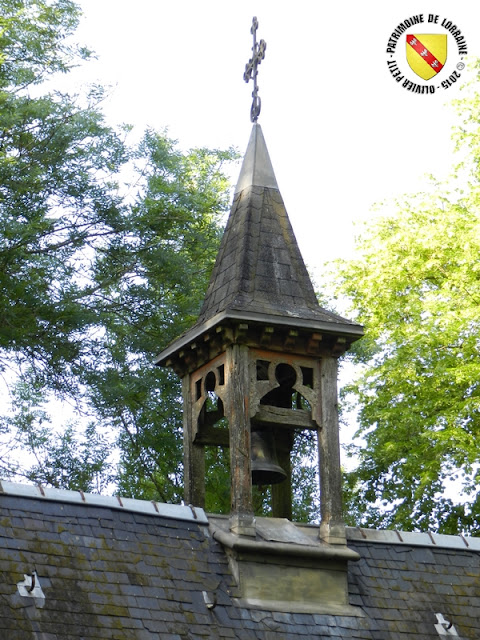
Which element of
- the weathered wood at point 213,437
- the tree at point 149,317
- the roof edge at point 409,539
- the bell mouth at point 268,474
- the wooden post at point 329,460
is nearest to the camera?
the wooden post at point 329,460

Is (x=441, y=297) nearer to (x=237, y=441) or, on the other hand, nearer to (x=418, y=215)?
(x=418, y=215)

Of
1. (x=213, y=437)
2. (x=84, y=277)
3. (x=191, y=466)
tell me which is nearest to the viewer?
(x=191, y=466)

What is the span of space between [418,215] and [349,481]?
5492 mm

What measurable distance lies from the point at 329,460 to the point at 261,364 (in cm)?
136

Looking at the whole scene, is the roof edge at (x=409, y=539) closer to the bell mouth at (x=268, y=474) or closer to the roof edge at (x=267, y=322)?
the bell mouth at (x=268, y=474)

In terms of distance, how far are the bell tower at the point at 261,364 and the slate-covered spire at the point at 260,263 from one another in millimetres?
14

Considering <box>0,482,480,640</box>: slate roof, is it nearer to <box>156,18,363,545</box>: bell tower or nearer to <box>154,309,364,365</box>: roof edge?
<box>156,18,363,545</box>: bell tower


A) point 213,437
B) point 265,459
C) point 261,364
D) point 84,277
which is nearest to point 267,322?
point 261,364

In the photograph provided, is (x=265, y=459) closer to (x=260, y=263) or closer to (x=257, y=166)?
(x=260, y=263)

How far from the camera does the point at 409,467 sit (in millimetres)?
21859

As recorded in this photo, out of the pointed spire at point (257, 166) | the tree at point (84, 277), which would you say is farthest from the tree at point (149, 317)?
the pointed spire at point (257, 166)

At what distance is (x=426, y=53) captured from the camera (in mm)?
23453

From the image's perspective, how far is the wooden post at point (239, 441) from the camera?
467 inches

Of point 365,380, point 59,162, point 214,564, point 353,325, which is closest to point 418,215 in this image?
point 365,380
